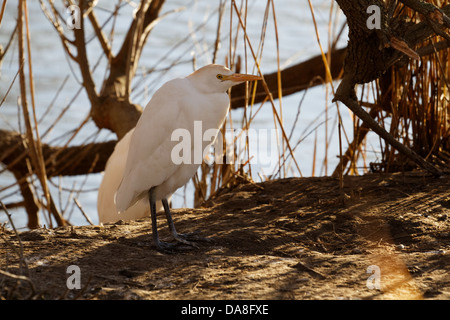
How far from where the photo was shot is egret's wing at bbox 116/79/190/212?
2285 millimetres

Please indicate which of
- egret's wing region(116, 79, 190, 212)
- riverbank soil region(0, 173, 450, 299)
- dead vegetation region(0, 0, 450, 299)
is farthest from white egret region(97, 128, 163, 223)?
egret's wing region(116, 79, 190, 212)

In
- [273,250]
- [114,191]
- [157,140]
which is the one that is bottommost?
[273,250]

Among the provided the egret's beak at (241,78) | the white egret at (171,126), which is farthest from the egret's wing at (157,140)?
the egret's beak at (241,78)

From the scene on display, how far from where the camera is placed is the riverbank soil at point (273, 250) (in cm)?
175

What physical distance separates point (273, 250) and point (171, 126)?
50 centimetres

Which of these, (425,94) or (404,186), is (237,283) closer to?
(404,186)

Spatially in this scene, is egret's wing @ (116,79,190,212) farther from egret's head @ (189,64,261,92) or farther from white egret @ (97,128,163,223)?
white egret @ (97,128,163,223)

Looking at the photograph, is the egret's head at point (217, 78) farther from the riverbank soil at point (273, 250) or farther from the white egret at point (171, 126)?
the riverbank soil at point (273, 250)

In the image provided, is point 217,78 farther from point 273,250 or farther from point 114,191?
point 114,191

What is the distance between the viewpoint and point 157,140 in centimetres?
230

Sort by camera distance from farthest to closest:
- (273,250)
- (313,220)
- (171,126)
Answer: (313,220), (171,126), (273,250)

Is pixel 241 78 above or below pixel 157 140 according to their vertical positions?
above

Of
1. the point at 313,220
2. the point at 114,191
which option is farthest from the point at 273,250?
the point at 114,191

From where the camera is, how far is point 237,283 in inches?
71.1
